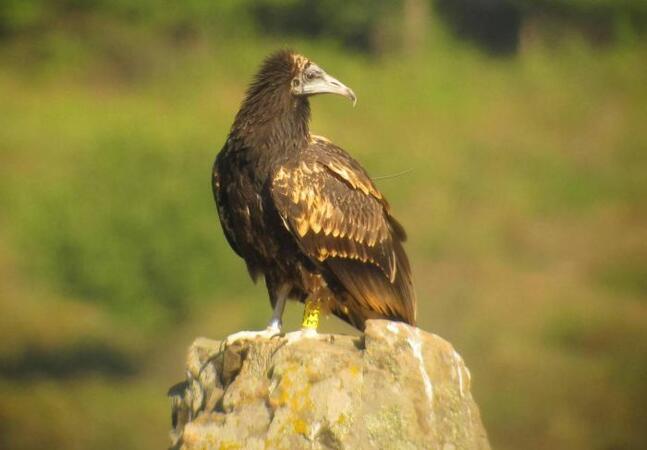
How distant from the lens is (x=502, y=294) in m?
29.9

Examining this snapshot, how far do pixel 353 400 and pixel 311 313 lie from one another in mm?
1421

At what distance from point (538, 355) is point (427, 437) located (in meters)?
21.0

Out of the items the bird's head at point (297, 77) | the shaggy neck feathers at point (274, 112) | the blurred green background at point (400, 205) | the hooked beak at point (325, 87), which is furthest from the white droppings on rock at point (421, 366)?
the blurred green background at point (400, 205)

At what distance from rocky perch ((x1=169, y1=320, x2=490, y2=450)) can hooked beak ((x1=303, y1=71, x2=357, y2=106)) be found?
1.83 metres

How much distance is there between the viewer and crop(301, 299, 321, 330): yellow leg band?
9.27 m

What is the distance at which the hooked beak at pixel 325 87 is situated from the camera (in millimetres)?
9633

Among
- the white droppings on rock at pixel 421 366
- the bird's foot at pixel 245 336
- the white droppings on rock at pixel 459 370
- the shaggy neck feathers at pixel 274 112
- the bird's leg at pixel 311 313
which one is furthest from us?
the shaggy neck feathers at pixel 274 112

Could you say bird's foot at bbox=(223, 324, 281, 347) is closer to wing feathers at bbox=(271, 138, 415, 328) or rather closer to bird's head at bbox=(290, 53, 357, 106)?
wing feathers at bbox=(271, 138, 415, 328)

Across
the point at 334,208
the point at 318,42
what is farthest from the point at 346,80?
the point at 334,208

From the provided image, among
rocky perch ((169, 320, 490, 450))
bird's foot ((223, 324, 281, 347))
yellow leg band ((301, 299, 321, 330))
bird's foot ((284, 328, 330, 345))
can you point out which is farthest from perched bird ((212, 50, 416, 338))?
rocky perch ((169, 320, 490, 450))

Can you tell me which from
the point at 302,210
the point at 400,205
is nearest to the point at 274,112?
A: the point at 302,210

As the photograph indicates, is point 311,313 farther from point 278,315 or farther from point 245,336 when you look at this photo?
point 245,336

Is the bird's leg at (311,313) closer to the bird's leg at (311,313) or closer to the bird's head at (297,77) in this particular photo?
the bird's leg at (311,313)

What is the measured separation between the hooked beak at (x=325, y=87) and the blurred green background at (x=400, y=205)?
15.7 m
